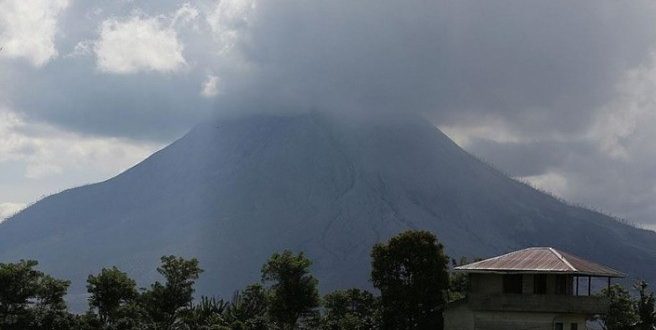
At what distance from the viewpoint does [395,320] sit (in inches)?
2464

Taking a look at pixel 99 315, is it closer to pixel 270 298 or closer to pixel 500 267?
pixel 270 298

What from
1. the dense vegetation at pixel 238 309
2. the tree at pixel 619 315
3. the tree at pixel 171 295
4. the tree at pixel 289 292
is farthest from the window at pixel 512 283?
the tree at pixel 171 295

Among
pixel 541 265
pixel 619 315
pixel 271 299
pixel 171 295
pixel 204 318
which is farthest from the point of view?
pixel 619 315

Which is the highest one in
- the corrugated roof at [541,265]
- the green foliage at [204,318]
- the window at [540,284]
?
the corrugated roof at [541,265]

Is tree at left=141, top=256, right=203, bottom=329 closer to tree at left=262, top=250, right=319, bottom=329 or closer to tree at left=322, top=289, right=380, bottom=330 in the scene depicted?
tree at left=262, top=250, right=319, bottom=329

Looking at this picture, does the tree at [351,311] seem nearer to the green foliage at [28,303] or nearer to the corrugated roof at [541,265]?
the corrugated roof at [541,265]

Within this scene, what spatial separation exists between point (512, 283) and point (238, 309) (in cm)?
1981

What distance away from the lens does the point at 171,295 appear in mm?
64750

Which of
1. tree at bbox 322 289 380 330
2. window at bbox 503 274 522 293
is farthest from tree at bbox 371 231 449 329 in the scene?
window at bbox 503 274 522 293

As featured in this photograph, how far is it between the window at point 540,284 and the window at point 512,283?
2.95 ft

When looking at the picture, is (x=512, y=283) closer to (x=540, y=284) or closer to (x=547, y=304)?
(x=540, y=284)

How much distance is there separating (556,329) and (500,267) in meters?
4.81

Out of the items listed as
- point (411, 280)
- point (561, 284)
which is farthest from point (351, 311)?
point (561, 284)

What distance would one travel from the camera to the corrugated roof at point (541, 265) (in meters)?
56.6
